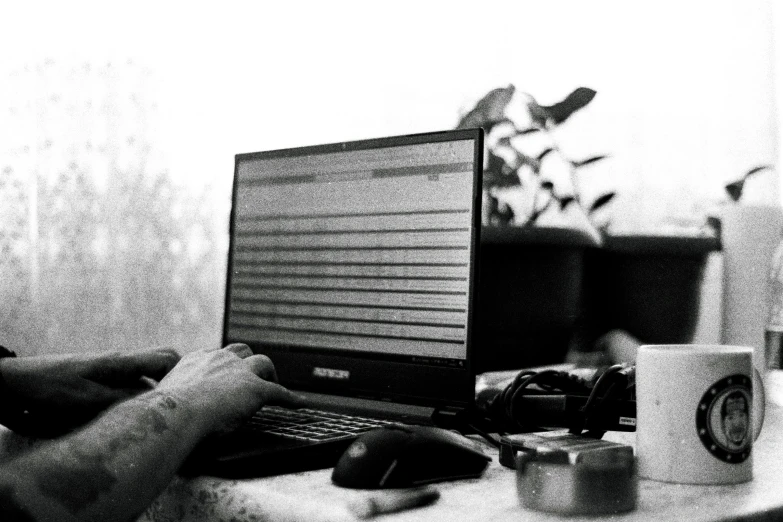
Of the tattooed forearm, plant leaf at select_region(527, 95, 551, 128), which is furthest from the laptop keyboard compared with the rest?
plant leaf at select_region(527, 95, 551, 128)

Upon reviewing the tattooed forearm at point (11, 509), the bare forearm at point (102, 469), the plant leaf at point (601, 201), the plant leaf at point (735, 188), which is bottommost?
the tattooed forearm at point (11, 509)

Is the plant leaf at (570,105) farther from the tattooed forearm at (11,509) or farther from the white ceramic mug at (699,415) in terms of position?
the tattooed forearm at (11,509)

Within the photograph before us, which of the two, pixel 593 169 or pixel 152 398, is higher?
pixel 593 169

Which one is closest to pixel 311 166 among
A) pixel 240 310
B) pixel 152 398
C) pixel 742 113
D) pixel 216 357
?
pixel 240 310

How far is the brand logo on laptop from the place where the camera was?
1.02m

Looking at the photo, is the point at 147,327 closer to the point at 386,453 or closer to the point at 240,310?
the point at 240,310

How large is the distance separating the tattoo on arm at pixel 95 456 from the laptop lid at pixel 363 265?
0.34 meters

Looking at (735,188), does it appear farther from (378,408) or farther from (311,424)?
(311,424)

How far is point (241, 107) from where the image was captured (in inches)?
53.4

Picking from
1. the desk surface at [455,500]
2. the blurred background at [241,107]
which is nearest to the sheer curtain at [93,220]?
the blurred background at [241,107]

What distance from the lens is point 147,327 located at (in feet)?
4.26

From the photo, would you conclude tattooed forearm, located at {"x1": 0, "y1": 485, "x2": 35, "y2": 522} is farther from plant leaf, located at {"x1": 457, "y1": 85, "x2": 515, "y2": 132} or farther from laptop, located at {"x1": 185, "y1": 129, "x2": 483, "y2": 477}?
plant leaf, located at {"x1": 457, "y1": 85, "x2": 515, "y2": 132}

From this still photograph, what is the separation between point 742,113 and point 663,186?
248 millimetres

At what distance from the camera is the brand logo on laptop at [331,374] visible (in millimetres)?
1022
